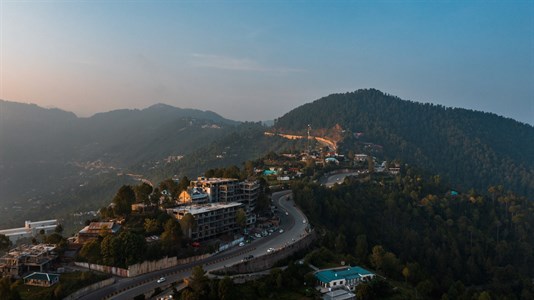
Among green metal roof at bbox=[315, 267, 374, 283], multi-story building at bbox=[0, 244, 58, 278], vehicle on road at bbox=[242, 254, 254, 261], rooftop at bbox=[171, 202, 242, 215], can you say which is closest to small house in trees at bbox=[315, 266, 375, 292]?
green metal roof at bbox=[315, 267, 374, 283]

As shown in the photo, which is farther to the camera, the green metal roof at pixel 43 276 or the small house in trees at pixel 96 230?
the small house in trees at pixel 96 230

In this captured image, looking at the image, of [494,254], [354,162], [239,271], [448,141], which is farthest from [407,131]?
[239,271]

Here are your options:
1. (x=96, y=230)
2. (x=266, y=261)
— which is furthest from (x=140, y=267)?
(x=266, y=261)

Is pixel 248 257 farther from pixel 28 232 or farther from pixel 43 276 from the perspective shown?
pixel 28 232

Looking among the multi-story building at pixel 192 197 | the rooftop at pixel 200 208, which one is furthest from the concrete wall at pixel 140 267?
the multi-story building at pixel 192 197

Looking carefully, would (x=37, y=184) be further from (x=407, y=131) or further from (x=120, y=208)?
(x=407, y=131)

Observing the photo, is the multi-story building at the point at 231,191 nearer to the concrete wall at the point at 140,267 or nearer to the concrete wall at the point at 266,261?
the concrete wall at the point at 266,261
